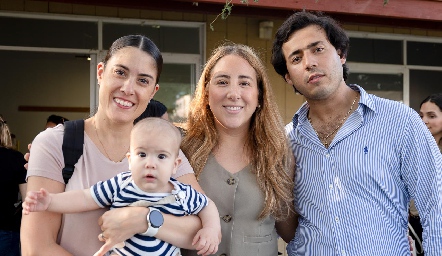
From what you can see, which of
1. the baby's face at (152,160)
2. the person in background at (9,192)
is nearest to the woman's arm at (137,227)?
the baby's face at (152,160)

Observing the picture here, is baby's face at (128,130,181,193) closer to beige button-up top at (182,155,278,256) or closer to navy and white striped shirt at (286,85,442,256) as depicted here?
beige button-up top at (182,155,278,256)

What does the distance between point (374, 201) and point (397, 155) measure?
0.27 metres

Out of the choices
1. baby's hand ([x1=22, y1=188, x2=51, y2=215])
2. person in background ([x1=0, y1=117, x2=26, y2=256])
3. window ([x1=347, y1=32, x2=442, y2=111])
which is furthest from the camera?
window ([x1=347, y1=32, x2=442, y2=111])

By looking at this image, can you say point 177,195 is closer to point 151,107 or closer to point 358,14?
point 151,107

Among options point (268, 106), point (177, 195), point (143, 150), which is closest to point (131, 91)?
point (143, 150)

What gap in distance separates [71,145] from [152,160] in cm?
36

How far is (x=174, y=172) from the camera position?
8.47 feet

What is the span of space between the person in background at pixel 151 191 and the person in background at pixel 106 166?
49 mm

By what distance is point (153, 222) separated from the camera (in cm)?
239

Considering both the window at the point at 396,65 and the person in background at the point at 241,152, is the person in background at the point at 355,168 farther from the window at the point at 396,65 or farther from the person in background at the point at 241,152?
the window at the point at 396,65

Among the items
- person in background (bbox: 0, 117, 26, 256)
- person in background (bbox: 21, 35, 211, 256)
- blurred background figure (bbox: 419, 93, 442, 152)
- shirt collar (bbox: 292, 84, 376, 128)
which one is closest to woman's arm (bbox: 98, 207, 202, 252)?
person in background (bbox: 21, 35, 211, 256)

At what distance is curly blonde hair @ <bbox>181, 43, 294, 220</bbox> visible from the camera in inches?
118

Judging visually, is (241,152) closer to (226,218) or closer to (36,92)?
(226,218)

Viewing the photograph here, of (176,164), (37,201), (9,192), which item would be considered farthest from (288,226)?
(9,192)
